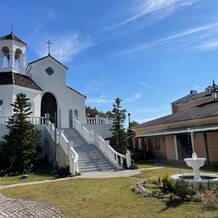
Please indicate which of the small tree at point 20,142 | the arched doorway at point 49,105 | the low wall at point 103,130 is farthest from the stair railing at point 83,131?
the small tree at point 20,142

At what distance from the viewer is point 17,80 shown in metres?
27.8

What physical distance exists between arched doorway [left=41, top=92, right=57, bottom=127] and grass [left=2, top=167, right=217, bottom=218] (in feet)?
57.6

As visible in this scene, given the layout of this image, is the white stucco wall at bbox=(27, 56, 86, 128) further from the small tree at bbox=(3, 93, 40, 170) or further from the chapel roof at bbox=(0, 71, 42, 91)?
the small tree at bbox=(3, 93, 40, 170)

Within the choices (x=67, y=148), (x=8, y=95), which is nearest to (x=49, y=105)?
(x=8, y=95)

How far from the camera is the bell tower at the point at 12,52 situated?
30.3 m

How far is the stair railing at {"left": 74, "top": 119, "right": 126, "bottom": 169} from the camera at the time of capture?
789 inches

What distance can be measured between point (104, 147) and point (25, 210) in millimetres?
13233

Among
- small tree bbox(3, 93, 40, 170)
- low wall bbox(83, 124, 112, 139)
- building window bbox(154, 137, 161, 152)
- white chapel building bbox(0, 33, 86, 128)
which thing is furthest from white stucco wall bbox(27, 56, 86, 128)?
building window bbox(154, 137, 161, 152)

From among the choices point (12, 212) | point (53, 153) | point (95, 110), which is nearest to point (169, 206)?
point (12, 212)

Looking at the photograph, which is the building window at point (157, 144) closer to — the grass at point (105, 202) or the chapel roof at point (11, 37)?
the chapel roof at point (11, 37)

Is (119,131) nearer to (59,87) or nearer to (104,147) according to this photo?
(104,147)

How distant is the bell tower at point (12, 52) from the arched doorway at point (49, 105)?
4.14 metres

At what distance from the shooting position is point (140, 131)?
1403 inches

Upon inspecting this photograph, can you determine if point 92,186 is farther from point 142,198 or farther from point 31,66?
point 31,66
